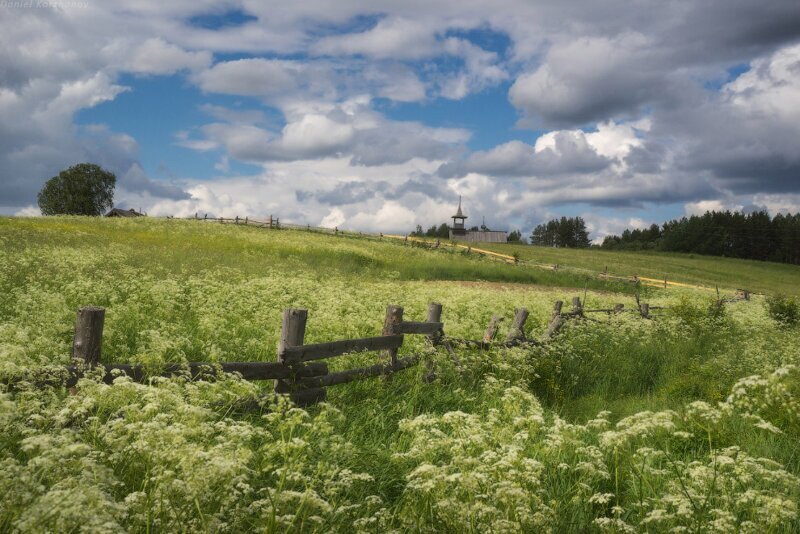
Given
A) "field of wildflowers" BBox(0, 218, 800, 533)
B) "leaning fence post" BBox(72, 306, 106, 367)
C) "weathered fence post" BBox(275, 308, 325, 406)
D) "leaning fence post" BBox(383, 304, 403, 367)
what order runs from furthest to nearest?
"leaning fence post" BBox(383, 304, 403, 367) < "weathered fence post" BBox(275, 308, 325, 406) < "leaning fence post" BBox(72, 306, 106, 367) < "field of wildflowers" BBox(0, 218, 800, 533)

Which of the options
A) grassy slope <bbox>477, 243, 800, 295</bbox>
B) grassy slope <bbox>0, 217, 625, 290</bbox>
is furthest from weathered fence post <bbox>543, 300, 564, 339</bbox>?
grassy slope <bbox>477, 243, 800, 295</bbox>

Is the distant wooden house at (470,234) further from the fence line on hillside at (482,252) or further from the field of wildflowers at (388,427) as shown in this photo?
the field of wildflowers at (388,427)

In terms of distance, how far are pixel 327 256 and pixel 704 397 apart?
2859cm

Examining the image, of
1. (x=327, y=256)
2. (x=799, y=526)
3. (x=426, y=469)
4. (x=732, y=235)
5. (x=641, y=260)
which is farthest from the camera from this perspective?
(x=732, y=235)

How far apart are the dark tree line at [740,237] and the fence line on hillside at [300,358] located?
125m

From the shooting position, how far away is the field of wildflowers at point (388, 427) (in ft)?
12.3

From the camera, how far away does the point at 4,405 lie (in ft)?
10.8

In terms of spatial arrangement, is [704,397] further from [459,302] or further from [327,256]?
[327,256]

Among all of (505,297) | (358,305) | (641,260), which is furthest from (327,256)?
(641,260)

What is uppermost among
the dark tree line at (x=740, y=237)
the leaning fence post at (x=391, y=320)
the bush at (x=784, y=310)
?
the dark tree line at (x=740, y=237)

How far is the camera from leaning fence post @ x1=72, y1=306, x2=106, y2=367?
604 centimetres

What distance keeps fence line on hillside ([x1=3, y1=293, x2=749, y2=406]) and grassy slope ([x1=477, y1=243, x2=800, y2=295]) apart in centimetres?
5016

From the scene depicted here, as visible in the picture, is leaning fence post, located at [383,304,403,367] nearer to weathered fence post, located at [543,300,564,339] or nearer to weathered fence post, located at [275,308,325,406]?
weathered fence post, located at [275,308,325,406]

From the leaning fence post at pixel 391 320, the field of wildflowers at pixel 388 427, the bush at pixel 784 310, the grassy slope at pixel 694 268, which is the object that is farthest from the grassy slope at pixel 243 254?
the grassy slope at pixel 694 268
